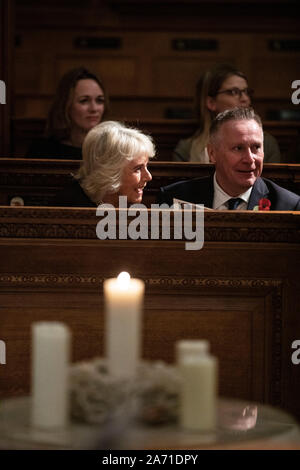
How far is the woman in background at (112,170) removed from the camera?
376cm

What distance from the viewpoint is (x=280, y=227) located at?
276 cm

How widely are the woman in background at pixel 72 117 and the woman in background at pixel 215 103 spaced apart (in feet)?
1.63

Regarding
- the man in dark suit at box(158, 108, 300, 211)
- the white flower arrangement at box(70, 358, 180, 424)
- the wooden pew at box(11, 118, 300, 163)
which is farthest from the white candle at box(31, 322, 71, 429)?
the wooden pew at box(11, 118, 300, 163)

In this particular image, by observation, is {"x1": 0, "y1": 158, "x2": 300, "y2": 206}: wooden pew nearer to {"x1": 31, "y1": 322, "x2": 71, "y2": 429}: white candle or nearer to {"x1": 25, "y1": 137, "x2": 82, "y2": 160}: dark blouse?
{"x1": 25, "y1": 137, "x2": 82, "y2": 160}: dark blouse

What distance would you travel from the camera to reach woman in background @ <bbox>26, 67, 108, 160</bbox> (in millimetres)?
4855

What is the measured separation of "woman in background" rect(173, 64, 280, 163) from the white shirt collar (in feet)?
3.11

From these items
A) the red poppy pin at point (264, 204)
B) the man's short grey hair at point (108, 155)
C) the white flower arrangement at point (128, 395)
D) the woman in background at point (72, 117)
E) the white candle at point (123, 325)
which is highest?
the woman in background at point (72, 117)

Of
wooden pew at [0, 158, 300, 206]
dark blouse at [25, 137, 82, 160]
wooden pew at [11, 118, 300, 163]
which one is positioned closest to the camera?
wooden pew at [0, 158, 300, 206]

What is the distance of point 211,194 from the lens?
395 cm

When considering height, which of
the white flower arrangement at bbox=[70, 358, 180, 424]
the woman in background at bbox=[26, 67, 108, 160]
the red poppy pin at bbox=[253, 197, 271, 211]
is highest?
the woman in background at bbox=[26, 67, 108, 160]

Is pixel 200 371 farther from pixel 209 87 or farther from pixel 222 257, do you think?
pixel 209 87

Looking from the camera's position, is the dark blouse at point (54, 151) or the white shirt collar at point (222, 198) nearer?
the white shirt collar at point (222, 198)

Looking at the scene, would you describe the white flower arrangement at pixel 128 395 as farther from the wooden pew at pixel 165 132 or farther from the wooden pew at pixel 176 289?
the wooden pew at pixel 165 132

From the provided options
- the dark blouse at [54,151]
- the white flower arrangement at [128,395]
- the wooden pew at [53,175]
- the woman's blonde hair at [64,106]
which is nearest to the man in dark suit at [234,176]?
the wooden pew at [53,175]
